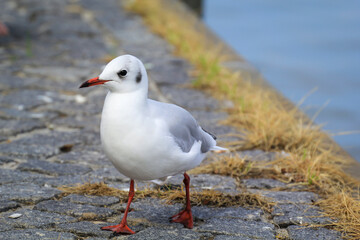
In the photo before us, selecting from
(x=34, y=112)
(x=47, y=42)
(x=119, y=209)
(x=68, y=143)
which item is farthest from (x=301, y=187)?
(x=47, y=42)

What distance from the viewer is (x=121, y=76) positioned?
2.54 meters

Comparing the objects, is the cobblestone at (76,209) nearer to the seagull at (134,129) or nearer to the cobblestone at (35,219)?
the cobblestone at (35,219)

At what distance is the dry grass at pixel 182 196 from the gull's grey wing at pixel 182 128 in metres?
0.33

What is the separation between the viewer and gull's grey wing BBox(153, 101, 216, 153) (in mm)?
2670

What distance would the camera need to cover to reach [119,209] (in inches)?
118

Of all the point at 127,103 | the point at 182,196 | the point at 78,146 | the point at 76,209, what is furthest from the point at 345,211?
the point at 78,146

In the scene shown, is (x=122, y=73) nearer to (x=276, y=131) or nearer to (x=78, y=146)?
(x=78, y=146)

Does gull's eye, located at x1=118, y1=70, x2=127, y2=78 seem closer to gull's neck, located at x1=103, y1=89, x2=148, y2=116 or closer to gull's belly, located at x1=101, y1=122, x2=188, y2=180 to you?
gull's neck, located at x1=103, y1=89, x2=148, y2=116

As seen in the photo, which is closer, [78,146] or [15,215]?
[15,215]

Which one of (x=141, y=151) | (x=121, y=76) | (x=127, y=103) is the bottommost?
(x=141, y=151)

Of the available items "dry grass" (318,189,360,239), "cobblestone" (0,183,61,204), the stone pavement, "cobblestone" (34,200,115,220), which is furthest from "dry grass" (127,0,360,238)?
"cobblestone" (0,183,61,204)

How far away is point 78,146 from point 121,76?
1.55 metres

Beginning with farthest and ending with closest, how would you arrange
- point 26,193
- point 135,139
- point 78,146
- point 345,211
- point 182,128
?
point 78,146 → point 26,193 → point 345,211 → point 182,128 → point 135,139

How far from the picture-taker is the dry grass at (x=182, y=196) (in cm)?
310
